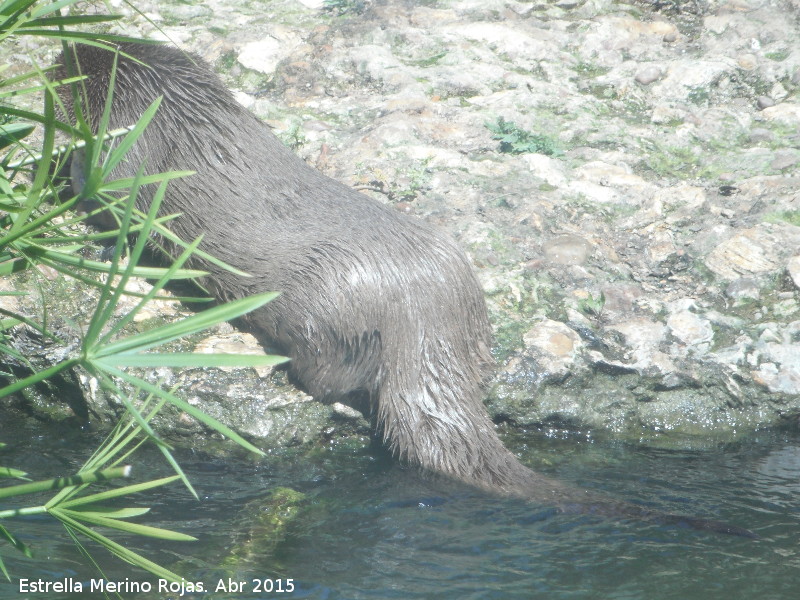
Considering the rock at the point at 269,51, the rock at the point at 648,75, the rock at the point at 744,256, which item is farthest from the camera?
the rock at the point at 269,51

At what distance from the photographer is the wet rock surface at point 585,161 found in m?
3.34

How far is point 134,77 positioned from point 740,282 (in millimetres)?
3022

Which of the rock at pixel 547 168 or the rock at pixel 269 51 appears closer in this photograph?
the rock at pixel 547 168

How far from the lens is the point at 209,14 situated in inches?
219

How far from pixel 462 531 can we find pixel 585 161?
259 cm

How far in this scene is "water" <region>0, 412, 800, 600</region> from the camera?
2.32 meters

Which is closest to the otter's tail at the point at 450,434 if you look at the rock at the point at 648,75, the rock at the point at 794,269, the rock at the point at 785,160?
the rock at the point at 794,269

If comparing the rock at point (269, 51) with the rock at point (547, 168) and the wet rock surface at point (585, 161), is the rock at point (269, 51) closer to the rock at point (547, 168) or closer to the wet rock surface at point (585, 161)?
the wet rock surface at point (585, 161)

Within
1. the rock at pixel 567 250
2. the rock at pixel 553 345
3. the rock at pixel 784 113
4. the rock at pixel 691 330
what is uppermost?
the rock at pixel 784 113

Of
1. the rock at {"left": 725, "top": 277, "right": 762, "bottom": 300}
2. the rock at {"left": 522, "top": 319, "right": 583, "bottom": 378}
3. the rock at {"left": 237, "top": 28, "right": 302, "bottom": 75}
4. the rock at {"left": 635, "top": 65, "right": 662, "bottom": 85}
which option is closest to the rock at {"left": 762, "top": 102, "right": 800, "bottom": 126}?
the rock at {"left": 635, "top": 65, "right": 662, "bottom": 85}

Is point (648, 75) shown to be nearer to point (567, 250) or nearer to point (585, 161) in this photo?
point (585, 161)

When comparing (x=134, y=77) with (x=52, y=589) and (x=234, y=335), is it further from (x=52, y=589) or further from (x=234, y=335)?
(x=52, y=589)

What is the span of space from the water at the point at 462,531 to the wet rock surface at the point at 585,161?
0.31 metres

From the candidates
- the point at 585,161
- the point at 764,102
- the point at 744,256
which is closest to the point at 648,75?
the point at 764,102
